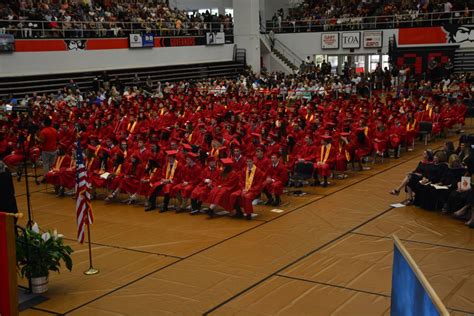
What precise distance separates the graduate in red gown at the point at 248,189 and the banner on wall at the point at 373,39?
3186 centimetres

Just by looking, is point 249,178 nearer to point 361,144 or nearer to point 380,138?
point 361,144

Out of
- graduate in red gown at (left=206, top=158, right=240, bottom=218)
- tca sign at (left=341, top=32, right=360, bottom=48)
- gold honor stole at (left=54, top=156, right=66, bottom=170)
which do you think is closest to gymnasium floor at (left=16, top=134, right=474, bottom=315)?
graduate in red gown at (left=206, top=158, right=240, bottom=218)

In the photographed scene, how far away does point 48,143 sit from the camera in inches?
684

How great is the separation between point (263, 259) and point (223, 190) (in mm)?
3029

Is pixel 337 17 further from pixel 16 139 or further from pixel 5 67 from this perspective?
pixel 16 139

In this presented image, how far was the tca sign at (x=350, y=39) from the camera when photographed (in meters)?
43.0

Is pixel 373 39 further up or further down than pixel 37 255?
further up

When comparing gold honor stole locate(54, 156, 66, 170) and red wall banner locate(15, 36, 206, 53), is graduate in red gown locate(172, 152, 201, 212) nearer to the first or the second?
gold honor stole locate(54, 156, 66, 170)

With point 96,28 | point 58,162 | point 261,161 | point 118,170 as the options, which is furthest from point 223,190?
point 96,28

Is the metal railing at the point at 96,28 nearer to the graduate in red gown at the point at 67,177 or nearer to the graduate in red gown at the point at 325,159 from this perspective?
the graduate in red gown at the point at 67,177

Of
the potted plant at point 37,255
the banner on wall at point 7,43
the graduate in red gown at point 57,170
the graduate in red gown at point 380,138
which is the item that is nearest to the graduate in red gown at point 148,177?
the graduate in red gown at point 57,170

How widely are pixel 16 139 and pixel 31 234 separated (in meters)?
12.2

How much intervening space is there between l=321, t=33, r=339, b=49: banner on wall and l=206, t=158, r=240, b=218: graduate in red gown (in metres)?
32.5

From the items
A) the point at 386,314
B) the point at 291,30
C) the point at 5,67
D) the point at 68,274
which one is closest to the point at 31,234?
the point at 68,274
